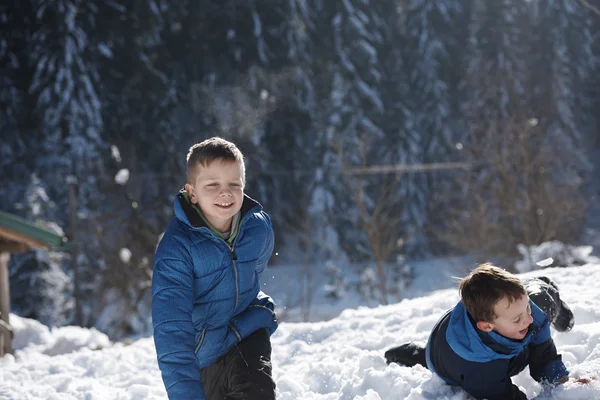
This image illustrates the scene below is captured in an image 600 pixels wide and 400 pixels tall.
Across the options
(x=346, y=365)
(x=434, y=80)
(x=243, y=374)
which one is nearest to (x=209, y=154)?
(x=243, y=374)

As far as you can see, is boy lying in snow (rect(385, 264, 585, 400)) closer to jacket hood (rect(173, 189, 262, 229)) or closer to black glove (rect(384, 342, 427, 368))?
black glove (rect(384, 342, 427, 368))

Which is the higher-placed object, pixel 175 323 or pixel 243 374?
pixel 175 323

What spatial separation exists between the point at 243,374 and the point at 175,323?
471 millimetres

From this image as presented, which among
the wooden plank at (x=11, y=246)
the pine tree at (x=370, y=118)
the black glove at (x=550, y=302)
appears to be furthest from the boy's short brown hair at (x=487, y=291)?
the pine tree at (x=370, y=118)

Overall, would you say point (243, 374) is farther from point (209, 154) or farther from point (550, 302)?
point (550, 302)

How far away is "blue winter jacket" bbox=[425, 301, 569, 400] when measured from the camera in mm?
3125

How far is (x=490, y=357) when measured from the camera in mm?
3135

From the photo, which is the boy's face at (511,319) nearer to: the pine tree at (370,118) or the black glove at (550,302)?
the black glove at (550,302)

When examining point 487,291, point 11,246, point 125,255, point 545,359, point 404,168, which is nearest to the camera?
point 487,291

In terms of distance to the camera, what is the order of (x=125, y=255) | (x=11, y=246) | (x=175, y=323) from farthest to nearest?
(x=125, y=255), (x=11, y=246), (x=175, y=323)

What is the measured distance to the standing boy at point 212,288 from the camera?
2.94m

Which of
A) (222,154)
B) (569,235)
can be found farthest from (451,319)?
(569,235)

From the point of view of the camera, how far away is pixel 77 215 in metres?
22.9

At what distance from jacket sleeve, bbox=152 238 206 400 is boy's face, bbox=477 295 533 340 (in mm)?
1367
